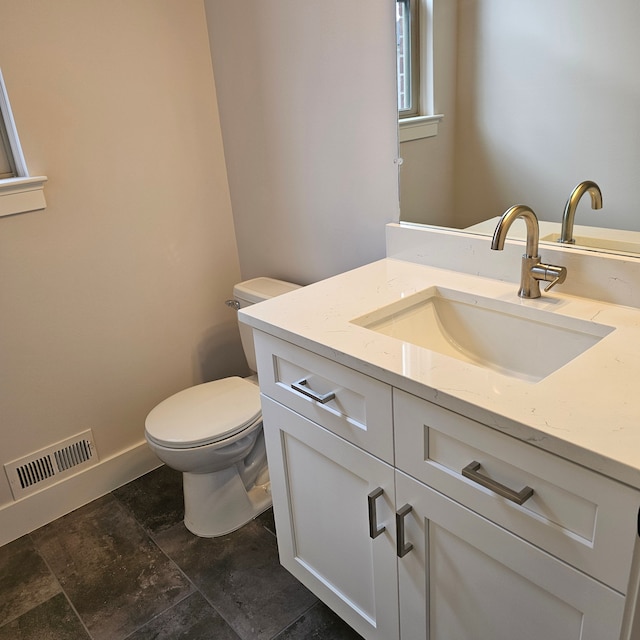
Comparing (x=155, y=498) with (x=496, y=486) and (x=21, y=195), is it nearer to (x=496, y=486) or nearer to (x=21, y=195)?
(x=21, y=195)

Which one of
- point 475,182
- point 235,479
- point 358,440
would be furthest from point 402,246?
point 235,479

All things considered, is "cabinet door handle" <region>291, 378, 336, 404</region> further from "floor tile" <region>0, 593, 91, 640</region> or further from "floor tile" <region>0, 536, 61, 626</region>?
"floor tile" <region>0, 536, 61, 626</region>

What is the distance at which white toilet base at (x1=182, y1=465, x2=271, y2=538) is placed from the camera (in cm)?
191

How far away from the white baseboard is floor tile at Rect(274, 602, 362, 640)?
0.94 metres

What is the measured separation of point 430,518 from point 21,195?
4.85 feet

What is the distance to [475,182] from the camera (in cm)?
146

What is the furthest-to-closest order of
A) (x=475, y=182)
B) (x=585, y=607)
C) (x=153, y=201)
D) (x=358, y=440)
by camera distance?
(x=153, y=201), (x=475, y=182), (x=358, y=440), (x=585, y=607)

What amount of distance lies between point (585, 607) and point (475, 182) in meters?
0.95

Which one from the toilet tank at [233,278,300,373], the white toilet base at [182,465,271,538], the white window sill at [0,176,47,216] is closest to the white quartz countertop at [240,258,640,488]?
the toilet tank at [233,278,300,373]

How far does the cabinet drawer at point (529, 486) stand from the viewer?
31.6 inches

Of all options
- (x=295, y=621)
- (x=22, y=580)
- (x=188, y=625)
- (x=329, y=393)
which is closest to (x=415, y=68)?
(x=329, y=393)

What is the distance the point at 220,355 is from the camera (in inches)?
96.0

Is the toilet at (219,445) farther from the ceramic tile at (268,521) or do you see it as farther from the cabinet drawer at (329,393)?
the cabinet drawer at (329,393)

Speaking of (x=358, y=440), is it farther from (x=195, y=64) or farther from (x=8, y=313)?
(x=195, y=64)
